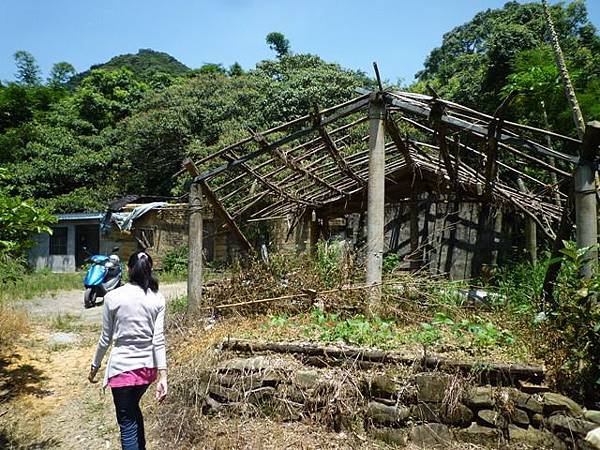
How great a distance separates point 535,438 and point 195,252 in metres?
4.34

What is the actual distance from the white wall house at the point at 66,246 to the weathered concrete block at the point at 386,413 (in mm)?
16141

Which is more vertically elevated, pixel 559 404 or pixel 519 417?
pixel 559 404

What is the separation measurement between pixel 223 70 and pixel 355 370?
91.5ft

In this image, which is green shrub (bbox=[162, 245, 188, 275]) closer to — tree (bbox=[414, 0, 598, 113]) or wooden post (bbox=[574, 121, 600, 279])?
tree (bbox=[414, 0, 598, 113])

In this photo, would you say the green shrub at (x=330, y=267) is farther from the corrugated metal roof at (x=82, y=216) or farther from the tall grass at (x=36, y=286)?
the corrugated metal roof at (x=82, y=216)

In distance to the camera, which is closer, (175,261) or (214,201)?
(214,201)

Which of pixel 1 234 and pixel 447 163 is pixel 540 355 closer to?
pixel 447 163

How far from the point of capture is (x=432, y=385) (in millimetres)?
3789

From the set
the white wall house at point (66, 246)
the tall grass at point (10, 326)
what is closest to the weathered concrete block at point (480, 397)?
the tall grass at point (10, 326)

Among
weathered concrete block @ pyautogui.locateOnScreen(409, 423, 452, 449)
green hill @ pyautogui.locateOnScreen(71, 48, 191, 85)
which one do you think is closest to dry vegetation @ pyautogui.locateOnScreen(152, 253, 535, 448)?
weathered concrete block @ pyautogui.locateOnScreen(409, 423, 452, 449)

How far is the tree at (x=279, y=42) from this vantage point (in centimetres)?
3375

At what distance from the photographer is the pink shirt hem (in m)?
3.20

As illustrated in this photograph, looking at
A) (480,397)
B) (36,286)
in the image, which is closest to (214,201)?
(480,397)

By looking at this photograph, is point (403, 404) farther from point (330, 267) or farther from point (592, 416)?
point (330, 267)
